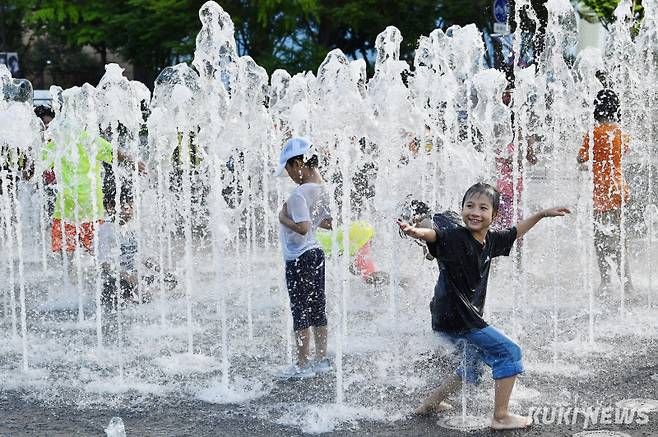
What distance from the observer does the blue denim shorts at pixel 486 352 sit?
3988 millimetres

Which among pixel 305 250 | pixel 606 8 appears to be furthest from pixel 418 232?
pixel 606 8

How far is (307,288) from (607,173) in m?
2.94

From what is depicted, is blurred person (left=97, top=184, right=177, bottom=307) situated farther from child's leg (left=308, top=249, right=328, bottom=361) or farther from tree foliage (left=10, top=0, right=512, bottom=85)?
tree foliage (left=10, top=0, right=512, bottom=85)

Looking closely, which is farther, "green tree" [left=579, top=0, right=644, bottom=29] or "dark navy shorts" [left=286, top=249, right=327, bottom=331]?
"green tree" [left=579, top=0, right=644, bottom=29]

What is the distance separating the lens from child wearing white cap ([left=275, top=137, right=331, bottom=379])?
4840mm

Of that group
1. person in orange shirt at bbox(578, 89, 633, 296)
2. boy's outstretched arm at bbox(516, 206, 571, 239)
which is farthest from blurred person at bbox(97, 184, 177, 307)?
boy's outstretched arm at bbox(516, 206, 571, 239)

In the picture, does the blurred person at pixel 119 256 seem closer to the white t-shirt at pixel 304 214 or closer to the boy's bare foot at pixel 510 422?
the white t-shirt at pixel 304 214

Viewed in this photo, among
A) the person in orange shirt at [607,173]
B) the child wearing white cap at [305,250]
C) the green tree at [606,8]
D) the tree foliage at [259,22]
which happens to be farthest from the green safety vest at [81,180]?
the green tree at [606,8]

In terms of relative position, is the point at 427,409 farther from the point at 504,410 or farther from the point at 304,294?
the point at 304,294

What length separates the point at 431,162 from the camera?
7641 millimetres

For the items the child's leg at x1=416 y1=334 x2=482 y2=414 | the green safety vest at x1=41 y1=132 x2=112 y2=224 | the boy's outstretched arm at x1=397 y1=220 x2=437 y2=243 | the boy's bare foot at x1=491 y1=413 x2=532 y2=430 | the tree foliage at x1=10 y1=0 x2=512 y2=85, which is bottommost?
the boy's bare foot at x1=491 y1=413 x2=532 y2=430

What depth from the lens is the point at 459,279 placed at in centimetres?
407

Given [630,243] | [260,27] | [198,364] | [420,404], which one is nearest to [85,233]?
[198,364]

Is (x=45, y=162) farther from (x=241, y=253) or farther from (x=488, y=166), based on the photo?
(x=488, y=166)
